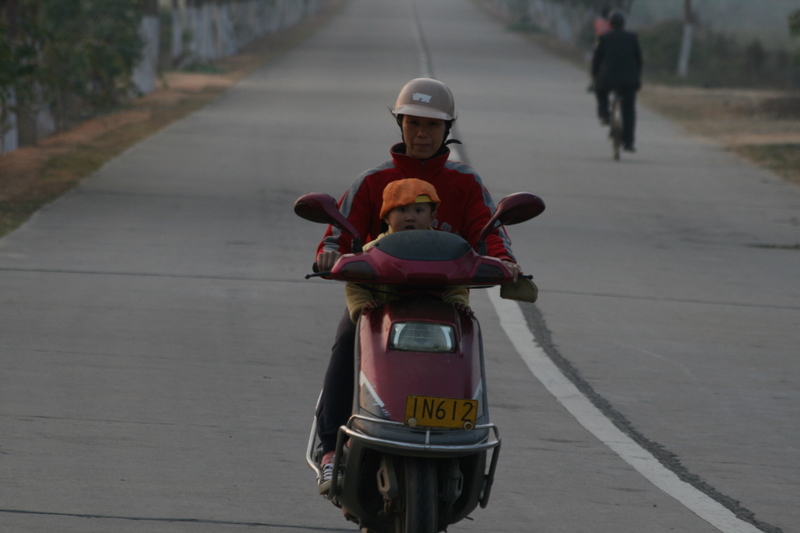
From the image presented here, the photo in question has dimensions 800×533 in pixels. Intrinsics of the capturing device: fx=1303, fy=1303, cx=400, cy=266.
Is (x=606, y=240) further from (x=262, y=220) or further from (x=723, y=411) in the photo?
(x=723, y=411)

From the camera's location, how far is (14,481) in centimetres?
542

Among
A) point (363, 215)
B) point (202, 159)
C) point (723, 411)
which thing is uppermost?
point (363, 215)

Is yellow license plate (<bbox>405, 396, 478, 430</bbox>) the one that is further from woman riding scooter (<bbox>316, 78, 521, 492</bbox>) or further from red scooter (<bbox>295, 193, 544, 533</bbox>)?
woman riding scooter (<bbox>316, 78, 521, 492</bbox>)

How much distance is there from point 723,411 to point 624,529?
223 cm

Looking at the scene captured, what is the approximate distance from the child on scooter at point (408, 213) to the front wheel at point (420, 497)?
0.60 m

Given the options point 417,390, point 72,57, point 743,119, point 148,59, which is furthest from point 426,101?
point 148,59

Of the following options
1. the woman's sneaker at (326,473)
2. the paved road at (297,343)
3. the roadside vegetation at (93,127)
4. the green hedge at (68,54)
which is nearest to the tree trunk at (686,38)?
the roadside vegetation at (93,127)

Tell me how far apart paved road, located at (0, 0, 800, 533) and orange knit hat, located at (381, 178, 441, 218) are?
4.60 feet

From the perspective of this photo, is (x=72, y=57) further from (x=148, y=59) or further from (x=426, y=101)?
(x=426, y=101)

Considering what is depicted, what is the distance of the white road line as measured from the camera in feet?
18.0

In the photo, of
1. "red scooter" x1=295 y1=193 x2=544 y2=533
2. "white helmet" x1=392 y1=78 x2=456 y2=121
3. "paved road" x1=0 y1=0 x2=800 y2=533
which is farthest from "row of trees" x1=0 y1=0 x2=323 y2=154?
"red scooter" x1=295 y1=193 x2=544 y2=533

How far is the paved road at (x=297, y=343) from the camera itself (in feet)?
18.1

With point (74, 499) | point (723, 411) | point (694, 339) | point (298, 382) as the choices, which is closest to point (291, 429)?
point (298, 382)

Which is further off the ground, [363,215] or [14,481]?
[363,215]
